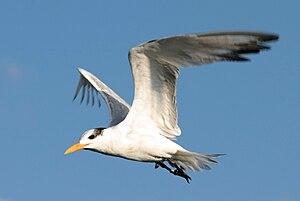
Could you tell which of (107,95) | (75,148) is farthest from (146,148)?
(107,95)

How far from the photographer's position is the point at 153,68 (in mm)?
10984

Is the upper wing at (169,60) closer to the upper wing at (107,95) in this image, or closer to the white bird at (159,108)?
the white bird at (159,108)

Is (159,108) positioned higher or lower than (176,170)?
higher

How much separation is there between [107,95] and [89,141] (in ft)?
10.0

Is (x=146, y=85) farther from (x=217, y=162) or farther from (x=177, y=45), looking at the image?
(x=217, y=162)

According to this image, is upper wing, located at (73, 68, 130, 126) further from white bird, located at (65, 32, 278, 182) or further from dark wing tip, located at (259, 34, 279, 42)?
dark wing tip, located at (259, 34, 279, 42)

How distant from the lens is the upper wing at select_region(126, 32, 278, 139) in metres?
9.62

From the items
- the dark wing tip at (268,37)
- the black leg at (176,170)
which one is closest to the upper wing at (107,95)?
the black leg at (176,170)

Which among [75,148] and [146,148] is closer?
[146,148]

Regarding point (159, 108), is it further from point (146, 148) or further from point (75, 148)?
point (75, 148)

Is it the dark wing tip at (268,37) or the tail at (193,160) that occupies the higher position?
the dark wing tip at (268,37)

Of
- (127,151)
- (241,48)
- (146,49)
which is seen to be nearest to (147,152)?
(127,151)

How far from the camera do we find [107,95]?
14469mm

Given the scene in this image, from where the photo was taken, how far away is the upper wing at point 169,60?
962 centimetres
